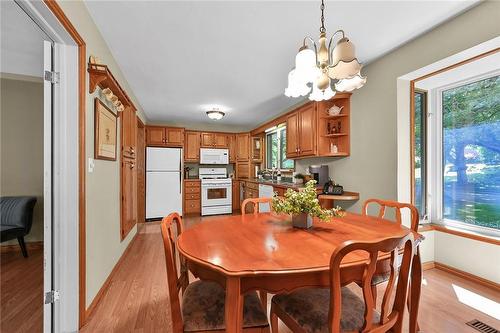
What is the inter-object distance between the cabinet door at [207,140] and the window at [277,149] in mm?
1495

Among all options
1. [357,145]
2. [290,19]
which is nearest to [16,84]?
[290,19]

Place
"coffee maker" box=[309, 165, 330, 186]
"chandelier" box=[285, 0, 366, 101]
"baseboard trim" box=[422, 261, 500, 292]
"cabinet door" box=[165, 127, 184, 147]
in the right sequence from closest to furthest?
"chandelier" box=[285, 0, 366, 101]
"baseboard trim" box=[422, 261, 500, 292]
"coffee maker" box=[309, 165, 330, 186]
"cabinet door" box=[165, 127, 184, 147]

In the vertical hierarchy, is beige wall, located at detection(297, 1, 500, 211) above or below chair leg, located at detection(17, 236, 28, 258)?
above

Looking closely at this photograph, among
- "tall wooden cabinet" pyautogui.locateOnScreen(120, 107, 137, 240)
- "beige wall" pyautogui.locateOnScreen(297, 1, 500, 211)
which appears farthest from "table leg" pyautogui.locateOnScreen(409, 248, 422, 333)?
"tall wooden cabinet" pyautogui.locateOnScreen(120, 107, 137, 240)

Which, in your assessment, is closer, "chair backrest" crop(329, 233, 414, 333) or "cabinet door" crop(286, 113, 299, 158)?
"chair backrest" crop(329, 233, 414, 333)

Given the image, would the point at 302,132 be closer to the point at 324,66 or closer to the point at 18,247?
the point at 324,66

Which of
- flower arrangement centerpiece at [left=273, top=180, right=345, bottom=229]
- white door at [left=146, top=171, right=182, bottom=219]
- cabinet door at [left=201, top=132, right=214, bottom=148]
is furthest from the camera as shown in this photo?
cabinet door at [left=201, top=132, right=214, bottom=148]

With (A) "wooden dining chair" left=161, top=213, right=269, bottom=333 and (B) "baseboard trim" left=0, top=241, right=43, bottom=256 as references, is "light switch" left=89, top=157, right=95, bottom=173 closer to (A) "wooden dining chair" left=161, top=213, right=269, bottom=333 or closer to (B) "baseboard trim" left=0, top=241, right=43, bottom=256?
(A) "wooden dining chair" left=161, top=213, right=269, bottom=333

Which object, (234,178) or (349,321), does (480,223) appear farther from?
(234,178)

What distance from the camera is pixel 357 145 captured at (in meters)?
2.93

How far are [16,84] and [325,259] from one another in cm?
454

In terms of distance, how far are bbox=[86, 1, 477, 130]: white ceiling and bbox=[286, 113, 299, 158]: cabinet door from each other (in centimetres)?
78

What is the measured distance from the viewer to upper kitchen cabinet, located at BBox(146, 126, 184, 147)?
525 cm

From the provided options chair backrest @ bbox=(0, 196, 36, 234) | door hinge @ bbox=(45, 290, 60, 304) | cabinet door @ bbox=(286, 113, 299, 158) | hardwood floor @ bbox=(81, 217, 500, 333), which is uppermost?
cabinet door @ bbox=(286, 113, 299, 158)
